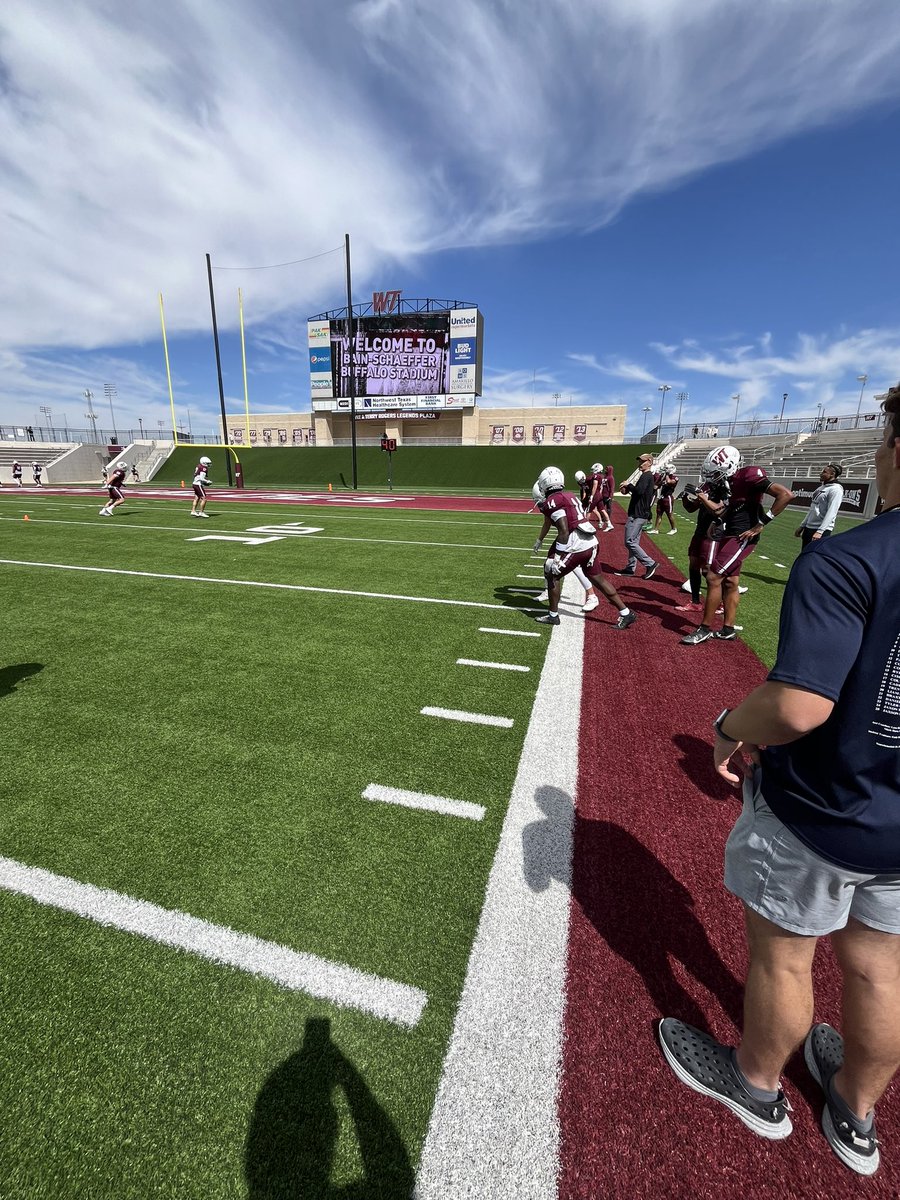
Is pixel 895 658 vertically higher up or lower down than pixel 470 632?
higher up

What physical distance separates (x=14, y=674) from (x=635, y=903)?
5410 millimetres

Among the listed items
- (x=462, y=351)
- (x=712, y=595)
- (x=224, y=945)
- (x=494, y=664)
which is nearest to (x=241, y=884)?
(x=224, y=945)

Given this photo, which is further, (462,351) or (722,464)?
(462,351)

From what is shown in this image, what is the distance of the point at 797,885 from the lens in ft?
4.56

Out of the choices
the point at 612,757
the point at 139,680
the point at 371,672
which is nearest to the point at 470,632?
the point at 371,672

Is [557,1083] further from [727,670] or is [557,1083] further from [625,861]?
[727,670]

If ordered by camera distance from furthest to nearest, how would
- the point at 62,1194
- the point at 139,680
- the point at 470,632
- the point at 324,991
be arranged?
the point at 470,632
the point at 139,680
the point at 324,991
the point at 62,1194

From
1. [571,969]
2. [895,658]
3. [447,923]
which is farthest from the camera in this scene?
[447,923]

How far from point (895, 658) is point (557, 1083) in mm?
1687

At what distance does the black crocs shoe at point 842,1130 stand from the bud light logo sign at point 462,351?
5267cm

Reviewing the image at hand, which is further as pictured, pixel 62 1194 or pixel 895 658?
pixel 62 1194

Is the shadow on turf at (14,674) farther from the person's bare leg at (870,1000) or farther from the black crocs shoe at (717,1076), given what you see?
the person's bare leg at (870,1000)

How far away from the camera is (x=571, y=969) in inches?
83.1

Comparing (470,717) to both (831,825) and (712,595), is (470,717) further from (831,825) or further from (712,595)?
(712,595)
